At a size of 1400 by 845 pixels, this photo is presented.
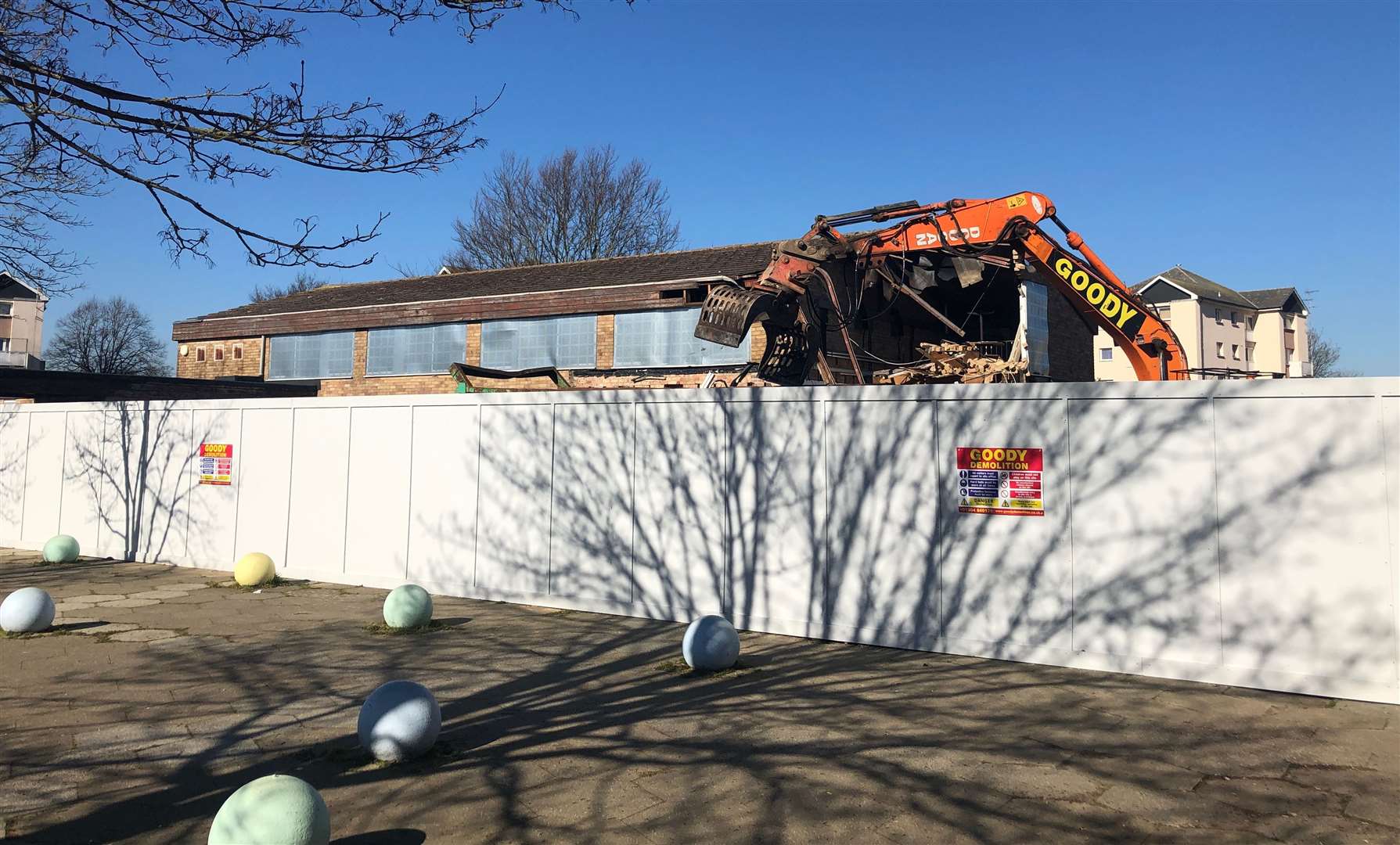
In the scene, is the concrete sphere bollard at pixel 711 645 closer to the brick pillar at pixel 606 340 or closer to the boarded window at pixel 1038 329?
the brick pillar at pixel 606 340

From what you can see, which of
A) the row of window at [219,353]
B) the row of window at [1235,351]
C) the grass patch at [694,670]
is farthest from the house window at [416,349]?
the row of window at [1235,351]

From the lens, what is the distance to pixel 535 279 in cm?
2370

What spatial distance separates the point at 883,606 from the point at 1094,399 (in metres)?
2.57

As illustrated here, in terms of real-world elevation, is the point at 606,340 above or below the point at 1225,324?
below

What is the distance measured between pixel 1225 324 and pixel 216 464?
6365 centimetres

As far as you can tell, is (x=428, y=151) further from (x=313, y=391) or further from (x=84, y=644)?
(x=313, y=391)

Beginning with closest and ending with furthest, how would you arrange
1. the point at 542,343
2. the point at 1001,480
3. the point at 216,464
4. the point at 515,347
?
the point at 1001,480 → the point at 216,464 → the point at 542,343 → the point at 515,347

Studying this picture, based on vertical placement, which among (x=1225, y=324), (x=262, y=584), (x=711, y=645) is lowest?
(x=262, y=584)

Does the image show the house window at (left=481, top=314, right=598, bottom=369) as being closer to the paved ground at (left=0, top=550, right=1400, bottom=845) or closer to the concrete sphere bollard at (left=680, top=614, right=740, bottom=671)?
the paved ground at (left=0, top=550, right=1400, bottom=845)

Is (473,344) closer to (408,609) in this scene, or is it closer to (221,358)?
(221,358)

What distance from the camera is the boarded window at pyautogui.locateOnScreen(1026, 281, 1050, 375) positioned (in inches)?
800

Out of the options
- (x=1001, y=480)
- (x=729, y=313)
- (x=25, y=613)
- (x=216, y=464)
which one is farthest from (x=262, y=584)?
(x=1001, y=480)

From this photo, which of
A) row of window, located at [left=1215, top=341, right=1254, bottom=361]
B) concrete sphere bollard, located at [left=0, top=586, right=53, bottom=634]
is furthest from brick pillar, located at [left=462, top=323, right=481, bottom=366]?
row of window, located at [left=1215, top=341, right=1254, bottom=361]

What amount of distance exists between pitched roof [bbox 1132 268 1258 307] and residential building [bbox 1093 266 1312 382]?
0.05 m
